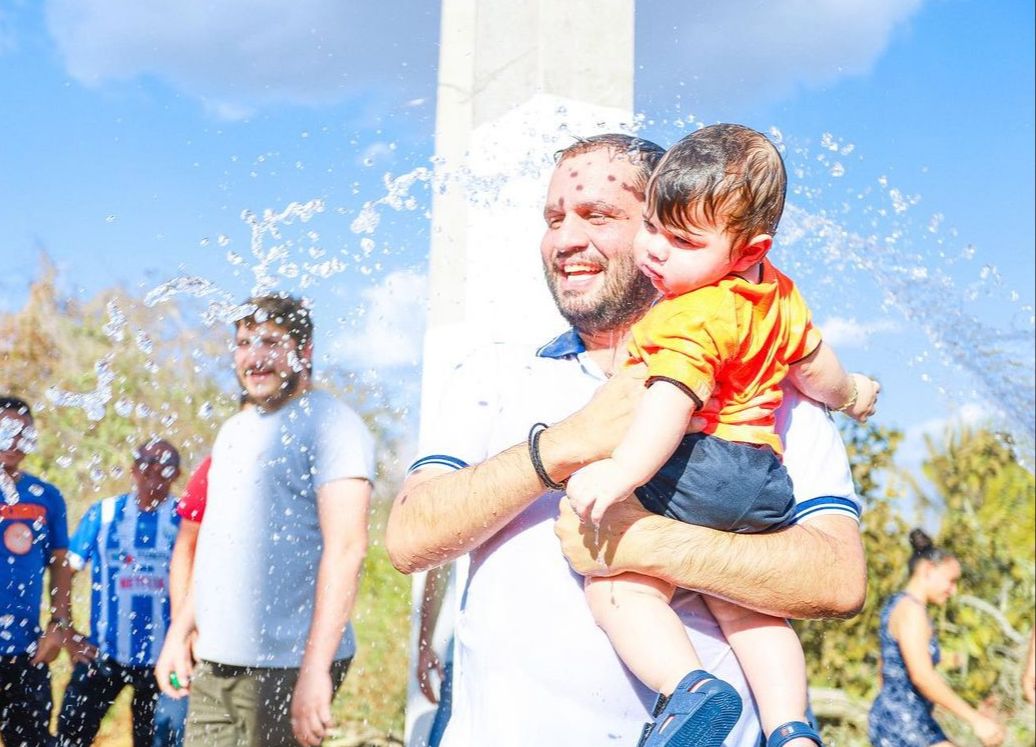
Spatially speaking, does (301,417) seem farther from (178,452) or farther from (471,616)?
(471,616)

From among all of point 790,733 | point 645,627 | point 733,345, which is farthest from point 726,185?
point 790,733

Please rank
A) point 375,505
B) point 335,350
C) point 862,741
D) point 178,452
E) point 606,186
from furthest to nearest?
1. point 862,741
2. point 178,452
3. point 375,505
4. point 335,350
5. point 606,186

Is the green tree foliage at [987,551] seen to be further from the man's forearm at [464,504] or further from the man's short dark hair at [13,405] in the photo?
the man's forearm at [464,504]

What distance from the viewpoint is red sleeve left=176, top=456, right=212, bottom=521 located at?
3.93 m

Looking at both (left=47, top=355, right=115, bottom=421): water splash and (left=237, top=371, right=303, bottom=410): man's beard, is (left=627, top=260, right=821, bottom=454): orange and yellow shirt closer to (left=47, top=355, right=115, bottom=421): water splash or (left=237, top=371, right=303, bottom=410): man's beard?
(left=237, top=371, right=303, bottom=410): man's beard

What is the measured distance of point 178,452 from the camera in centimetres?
465

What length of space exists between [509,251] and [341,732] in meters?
2.39

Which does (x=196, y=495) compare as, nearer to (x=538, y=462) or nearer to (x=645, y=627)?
(x=538, y=462)

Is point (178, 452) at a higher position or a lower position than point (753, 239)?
lower

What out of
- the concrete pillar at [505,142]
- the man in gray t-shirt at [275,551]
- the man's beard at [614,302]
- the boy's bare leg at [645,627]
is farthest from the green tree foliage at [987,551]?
the boy's bare leg at [645,627]

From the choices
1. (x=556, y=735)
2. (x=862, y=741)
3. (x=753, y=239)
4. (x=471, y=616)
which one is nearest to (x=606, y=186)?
(x=753, y=239)

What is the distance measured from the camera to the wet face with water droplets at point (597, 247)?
229 cm

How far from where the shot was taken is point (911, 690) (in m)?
4.84

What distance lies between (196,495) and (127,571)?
48 cm
